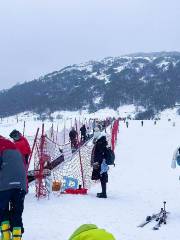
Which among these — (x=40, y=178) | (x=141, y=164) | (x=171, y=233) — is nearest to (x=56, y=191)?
(x=40, y=178)

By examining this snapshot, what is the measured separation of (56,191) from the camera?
11.6 m

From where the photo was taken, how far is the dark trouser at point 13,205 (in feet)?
20.4

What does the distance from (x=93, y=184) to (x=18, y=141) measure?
4.47m

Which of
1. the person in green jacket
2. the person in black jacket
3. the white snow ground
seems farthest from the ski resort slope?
the person in green jacket

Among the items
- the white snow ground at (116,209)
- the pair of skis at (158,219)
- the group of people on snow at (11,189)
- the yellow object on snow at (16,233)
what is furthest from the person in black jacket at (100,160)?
the yellow object on snow at (16,233)

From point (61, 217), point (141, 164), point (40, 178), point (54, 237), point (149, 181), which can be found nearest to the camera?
point (54, 237)

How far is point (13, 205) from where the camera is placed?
626 cm

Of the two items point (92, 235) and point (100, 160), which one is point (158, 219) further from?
point (92, 235)

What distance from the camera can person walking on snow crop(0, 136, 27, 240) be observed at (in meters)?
6.20

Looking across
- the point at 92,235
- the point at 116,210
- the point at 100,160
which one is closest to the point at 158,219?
the point at 116,210

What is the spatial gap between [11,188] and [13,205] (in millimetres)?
217

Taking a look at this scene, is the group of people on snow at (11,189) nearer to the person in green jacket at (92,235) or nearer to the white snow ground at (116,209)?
the white snow ground at (116,209)

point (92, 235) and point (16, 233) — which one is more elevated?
point (92, 235)

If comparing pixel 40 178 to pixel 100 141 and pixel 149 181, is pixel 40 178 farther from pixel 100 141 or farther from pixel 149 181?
pixel 149 181
